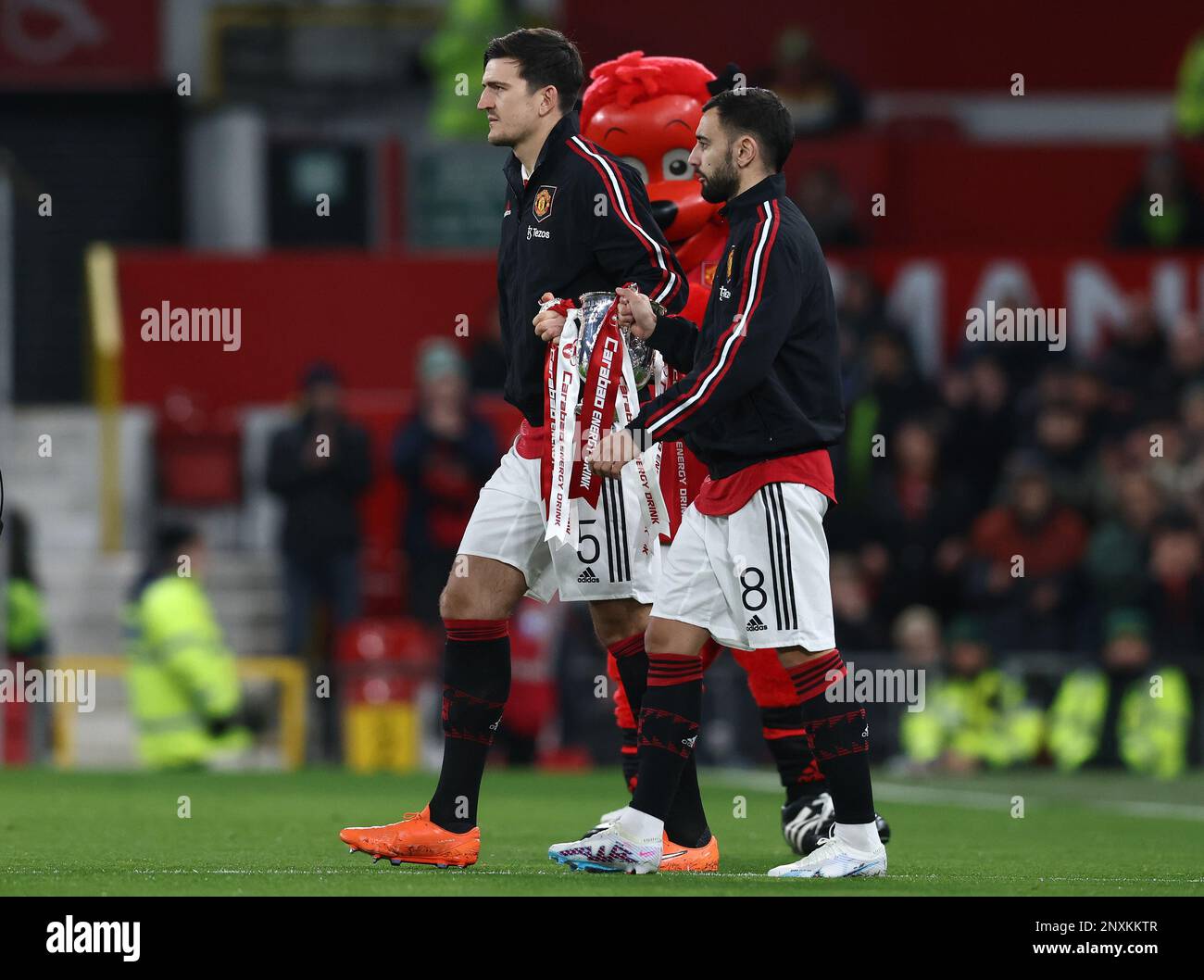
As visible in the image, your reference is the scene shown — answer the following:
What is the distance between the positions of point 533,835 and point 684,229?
222 cm

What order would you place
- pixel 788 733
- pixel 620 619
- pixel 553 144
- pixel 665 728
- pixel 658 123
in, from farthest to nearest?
pixel 658 123, pixel 788 733, pixel 620 619, pixel 553 144, pixel 665 728

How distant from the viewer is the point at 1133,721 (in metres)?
14.2

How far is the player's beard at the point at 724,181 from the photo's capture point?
710 centimetres

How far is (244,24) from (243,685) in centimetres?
860

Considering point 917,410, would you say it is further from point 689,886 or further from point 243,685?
point 689,886

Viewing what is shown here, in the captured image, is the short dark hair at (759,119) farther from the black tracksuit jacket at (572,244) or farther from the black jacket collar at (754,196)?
the black tracksuit jacket at (572,244)

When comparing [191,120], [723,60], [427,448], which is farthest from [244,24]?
[427,448]

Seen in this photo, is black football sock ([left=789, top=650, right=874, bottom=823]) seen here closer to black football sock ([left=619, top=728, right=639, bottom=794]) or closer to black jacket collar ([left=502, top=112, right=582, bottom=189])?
black football sock ([left=619, top=728, right=639, bottom=794])

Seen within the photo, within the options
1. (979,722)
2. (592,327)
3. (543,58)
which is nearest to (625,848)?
(592,327)

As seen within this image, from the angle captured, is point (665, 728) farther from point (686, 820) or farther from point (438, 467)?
point (438, 467)

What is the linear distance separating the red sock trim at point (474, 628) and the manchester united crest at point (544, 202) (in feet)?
3.85

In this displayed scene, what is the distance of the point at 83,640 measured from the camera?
16734 mm

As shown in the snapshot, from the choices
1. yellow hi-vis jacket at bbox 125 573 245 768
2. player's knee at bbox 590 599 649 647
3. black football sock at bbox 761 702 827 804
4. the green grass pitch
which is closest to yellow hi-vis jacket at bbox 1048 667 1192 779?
the green grass pitch

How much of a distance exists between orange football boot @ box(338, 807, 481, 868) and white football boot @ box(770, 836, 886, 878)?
0.88 m
